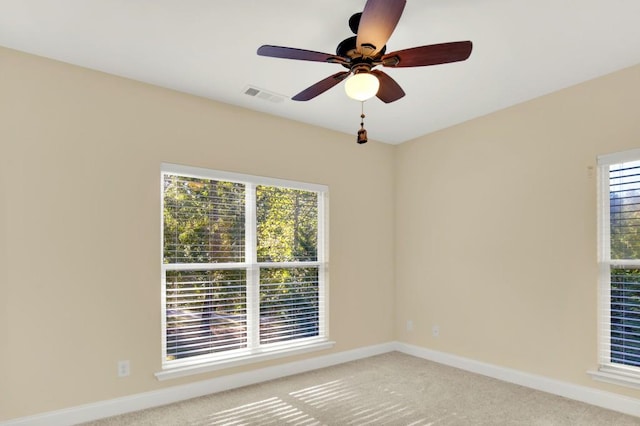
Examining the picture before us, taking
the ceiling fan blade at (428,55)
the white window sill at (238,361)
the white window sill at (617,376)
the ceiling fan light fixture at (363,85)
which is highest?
the ceiling fan blade at (428,55)

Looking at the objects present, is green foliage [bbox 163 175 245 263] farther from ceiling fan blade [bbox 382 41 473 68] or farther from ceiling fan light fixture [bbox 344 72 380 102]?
ceiling fan blade [bbox 382 41 473 68]

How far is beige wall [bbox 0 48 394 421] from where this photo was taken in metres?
2.71

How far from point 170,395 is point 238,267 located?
119cm

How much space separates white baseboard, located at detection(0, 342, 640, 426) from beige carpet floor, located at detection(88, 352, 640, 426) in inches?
2.7

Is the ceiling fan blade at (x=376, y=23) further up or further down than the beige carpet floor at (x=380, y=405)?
further up

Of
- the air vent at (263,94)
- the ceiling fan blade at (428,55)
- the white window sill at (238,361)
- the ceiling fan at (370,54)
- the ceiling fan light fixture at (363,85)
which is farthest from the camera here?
the air vent at (263,94)

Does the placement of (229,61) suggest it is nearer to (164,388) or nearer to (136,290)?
(136,290)

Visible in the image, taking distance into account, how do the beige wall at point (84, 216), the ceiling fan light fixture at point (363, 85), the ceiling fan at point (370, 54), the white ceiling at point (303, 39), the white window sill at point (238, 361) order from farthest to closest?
the white window sill at point (238, 361), the beige wall at point (84, 216), the white ceiling at point (303, 39), the ceiling fan light fixture at point (363, 85), the ceiling fan at point (370, 54)

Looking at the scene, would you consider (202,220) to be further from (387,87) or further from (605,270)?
(605,270)

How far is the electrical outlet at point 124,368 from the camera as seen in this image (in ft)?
10.0

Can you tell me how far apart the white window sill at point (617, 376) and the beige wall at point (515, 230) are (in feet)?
0.20

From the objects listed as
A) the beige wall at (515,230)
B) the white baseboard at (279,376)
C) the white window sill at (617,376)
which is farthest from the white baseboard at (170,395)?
the white window sill at (617,376)

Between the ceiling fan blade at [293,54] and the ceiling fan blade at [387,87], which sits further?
the ceiling fan blade at [387,87]

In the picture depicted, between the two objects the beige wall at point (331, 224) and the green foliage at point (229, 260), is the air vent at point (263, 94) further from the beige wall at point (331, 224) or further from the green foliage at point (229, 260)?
the green foliage at point (229, 260)
